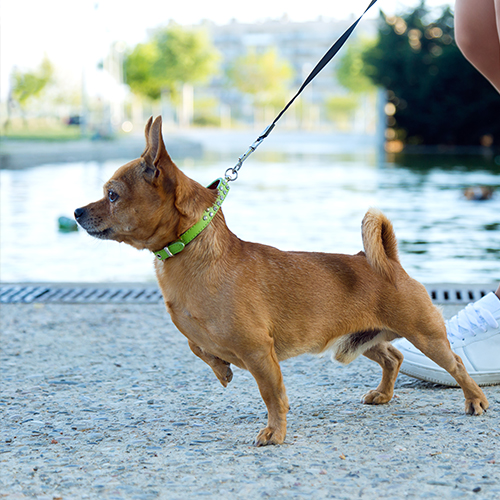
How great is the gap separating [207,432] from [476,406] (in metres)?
0.97

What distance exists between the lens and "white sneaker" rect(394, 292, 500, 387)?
114 inches

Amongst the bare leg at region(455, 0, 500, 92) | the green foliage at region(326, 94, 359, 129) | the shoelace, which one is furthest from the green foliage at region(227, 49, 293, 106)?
the shoelace

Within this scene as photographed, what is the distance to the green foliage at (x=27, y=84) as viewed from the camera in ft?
112

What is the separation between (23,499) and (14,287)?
3.08m

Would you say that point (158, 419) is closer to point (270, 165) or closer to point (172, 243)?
point (172, 243)

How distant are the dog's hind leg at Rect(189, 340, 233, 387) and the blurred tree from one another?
30498 millimetres

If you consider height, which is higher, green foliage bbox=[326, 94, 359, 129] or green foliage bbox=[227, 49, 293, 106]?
green foliage bbox=[227, 49, 293, 106]

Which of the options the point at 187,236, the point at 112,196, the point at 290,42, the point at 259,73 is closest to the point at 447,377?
the point at 187,236

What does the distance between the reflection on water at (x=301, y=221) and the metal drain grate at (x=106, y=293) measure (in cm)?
51

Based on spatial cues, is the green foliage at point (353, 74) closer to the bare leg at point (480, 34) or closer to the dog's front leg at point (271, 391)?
the bare leg at point (480, 34)

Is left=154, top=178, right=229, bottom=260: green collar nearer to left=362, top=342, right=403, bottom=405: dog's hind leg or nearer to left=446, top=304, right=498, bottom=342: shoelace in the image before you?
left=362, top=342, right=403, bottom=405: dog's hind leg

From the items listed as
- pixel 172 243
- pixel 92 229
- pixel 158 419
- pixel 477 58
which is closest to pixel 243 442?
pixel 158 419

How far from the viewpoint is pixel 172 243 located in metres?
2.34

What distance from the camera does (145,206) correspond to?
2.29m
